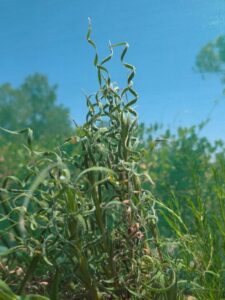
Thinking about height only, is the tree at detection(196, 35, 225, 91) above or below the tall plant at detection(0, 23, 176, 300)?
above

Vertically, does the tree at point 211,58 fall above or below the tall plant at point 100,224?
above

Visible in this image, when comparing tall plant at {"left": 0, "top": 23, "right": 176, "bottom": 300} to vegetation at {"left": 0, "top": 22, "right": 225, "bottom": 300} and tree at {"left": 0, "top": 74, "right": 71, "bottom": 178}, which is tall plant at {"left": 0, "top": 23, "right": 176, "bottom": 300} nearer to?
vegetation at {"left": 0, "top": 22, "right": 225, "bottom": 300}

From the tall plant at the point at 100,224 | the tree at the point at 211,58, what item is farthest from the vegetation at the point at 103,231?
the tree at the point at 211,58

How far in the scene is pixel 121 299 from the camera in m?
0.57

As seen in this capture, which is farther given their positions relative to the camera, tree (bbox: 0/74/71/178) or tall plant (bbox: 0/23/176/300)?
tree (bbox: 0/74/71/178)

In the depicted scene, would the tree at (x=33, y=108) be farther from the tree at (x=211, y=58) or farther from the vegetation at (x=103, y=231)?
the vegetation at (x=103, y=231)

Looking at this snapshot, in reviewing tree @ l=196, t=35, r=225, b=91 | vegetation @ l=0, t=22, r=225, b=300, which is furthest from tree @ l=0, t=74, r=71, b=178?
vegetation @ l=0, t=22, r=225, b=300

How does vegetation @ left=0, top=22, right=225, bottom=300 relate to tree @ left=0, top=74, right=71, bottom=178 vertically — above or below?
below

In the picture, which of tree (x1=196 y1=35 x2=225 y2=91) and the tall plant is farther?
tree (x1=196 y1=35 x2=225 y2=91)

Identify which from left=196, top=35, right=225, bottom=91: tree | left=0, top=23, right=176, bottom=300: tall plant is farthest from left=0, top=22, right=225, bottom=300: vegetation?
left=196, top=35, right=225, bottom=91: tree

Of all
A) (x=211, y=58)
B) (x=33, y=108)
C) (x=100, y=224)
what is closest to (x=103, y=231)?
(x=100, y=224)

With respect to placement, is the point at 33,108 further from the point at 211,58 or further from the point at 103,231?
the point at 103,231

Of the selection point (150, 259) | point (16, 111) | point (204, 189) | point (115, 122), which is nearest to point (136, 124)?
point (115, 122)

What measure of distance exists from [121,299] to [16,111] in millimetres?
9153
